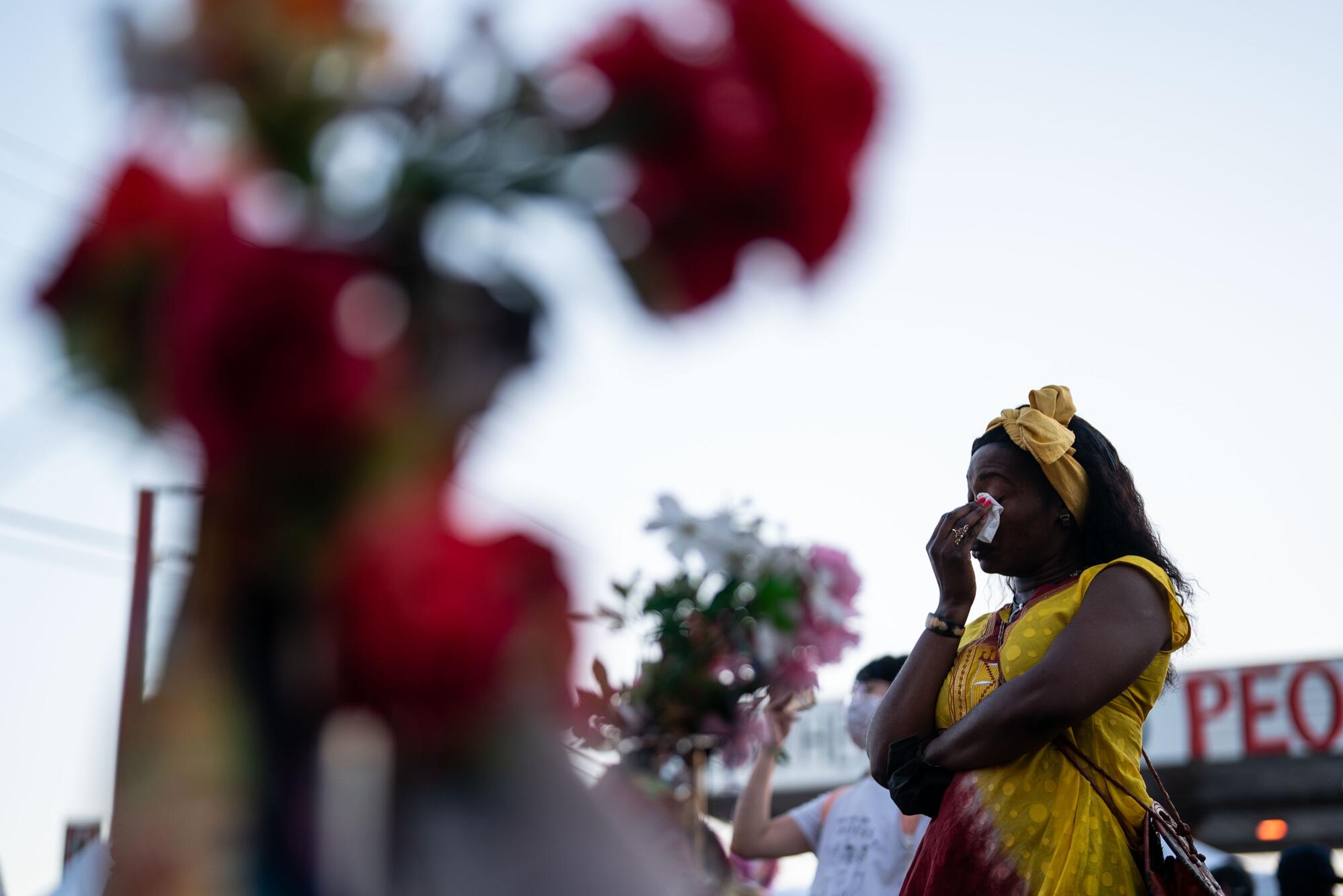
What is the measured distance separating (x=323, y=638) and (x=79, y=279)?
0.26 m

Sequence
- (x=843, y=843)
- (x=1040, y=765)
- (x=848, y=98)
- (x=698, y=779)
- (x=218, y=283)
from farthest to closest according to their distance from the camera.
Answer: (x=843, y=843) < (x=1040, y=765) < (x=698, y=779) < (x=848, y=98) < (x=218, y=283)

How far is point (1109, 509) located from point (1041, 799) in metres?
0.60

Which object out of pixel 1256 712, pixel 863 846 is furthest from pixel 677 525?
pixel 1256 712

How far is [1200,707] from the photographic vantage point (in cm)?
1805

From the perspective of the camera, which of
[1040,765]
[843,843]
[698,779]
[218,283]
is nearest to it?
[218,283]

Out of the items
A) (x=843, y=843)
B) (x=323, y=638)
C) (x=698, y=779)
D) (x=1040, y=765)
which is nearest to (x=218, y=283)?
(x=323, y=638)

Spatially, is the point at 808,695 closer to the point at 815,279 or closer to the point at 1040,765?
the point at 1040,765

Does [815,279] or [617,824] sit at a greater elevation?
[815,279]

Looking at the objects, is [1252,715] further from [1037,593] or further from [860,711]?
[1037,593]

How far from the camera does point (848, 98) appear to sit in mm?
847

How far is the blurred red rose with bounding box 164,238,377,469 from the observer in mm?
738

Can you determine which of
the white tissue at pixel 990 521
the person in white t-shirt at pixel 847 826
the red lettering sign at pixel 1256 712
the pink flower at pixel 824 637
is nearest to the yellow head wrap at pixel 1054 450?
the white tissue at pixel 990 521

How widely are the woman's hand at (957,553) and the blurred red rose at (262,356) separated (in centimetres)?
182

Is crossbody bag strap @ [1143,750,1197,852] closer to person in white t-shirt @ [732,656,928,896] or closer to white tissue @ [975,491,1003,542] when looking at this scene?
white tissue @ [975,491,1003,542]
